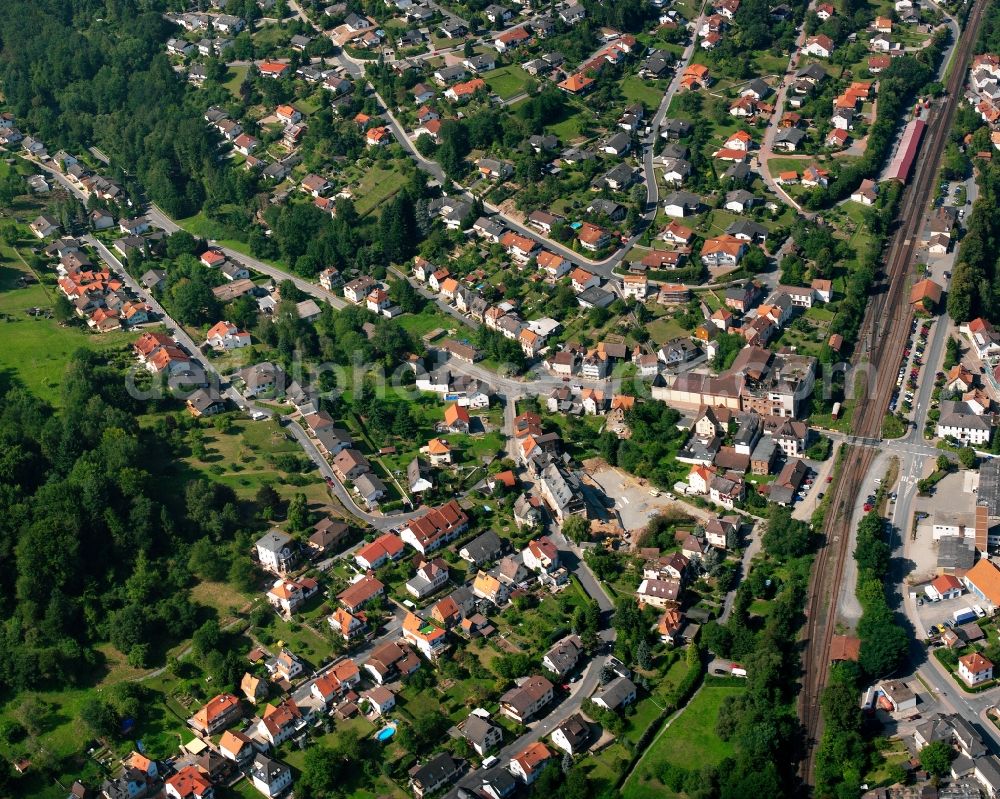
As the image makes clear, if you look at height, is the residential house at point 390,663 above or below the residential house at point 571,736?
below

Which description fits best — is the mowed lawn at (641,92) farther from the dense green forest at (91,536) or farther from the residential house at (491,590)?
the residential house at (491,590)

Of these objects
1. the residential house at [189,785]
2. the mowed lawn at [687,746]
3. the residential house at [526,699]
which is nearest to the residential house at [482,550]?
the residential house at [526,699]

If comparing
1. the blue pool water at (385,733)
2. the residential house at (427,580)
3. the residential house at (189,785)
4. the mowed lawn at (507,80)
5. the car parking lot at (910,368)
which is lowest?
the residential house at (189,785)

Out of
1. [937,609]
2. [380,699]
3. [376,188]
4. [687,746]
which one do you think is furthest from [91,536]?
[937,609]

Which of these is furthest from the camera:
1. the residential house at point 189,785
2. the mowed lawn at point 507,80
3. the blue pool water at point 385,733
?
the mowed lawn at point 507,80

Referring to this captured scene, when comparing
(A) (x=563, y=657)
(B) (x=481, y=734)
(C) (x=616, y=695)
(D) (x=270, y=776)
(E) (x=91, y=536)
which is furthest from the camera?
(E) (x=91, y=536)

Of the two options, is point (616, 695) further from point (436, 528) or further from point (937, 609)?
point (937, 609)

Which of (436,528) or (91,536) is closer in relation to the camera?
(436,528)
